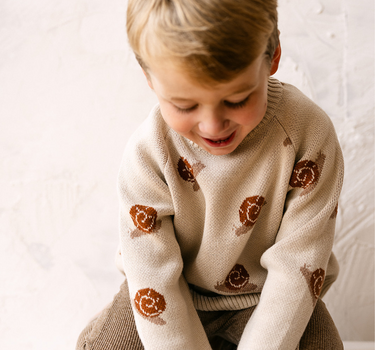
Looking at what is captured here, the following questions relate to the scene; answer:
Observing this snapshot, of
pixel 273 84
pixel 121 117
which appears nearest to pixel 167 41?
pixel 273 84

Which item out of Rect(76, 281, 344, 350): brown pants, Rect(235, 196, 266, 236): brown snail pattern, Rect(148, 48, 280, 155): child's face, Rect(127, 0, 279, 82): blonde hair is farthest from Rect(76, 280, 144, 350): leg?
Rect(127, 0, 279, 82): blonde hair

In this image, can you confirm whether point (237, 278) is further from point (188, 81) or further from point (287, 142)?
point (188, 81)

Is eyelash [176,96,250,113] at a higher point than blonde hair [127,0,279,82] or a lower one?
lower

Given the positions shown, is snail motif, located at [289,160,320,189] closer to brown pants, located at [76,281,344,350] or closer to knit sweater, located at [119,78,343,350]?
knit sweater, located at [119,78,343,350]

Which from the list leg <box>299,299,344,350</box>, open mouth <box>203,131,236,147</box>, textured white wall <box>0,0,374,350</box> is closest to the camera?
open mouth <box>203,131,236,147</box>

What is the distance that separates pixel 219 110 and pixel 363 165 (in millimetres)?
657

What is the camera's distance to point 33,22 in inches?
47.2

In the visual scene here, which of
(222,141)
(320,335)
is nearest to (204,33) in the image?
(222,141)

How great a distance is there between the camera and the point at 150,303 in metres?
0.65

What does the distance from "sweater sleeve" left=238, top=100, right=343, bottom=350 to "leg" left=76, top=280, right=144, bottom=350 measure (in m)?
0.17

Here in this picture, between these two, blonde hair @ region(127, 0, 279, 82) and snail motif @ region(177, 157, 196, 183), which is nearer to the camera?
blonde hair @ region(127, 0, 279, 82)

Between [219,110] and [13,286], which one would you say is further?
[13,286]

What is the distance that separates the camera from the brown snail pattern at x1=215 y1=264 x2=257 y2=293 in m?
0.71

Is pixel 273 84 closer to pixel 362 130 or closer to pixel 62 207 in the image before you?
pixel 362 130
